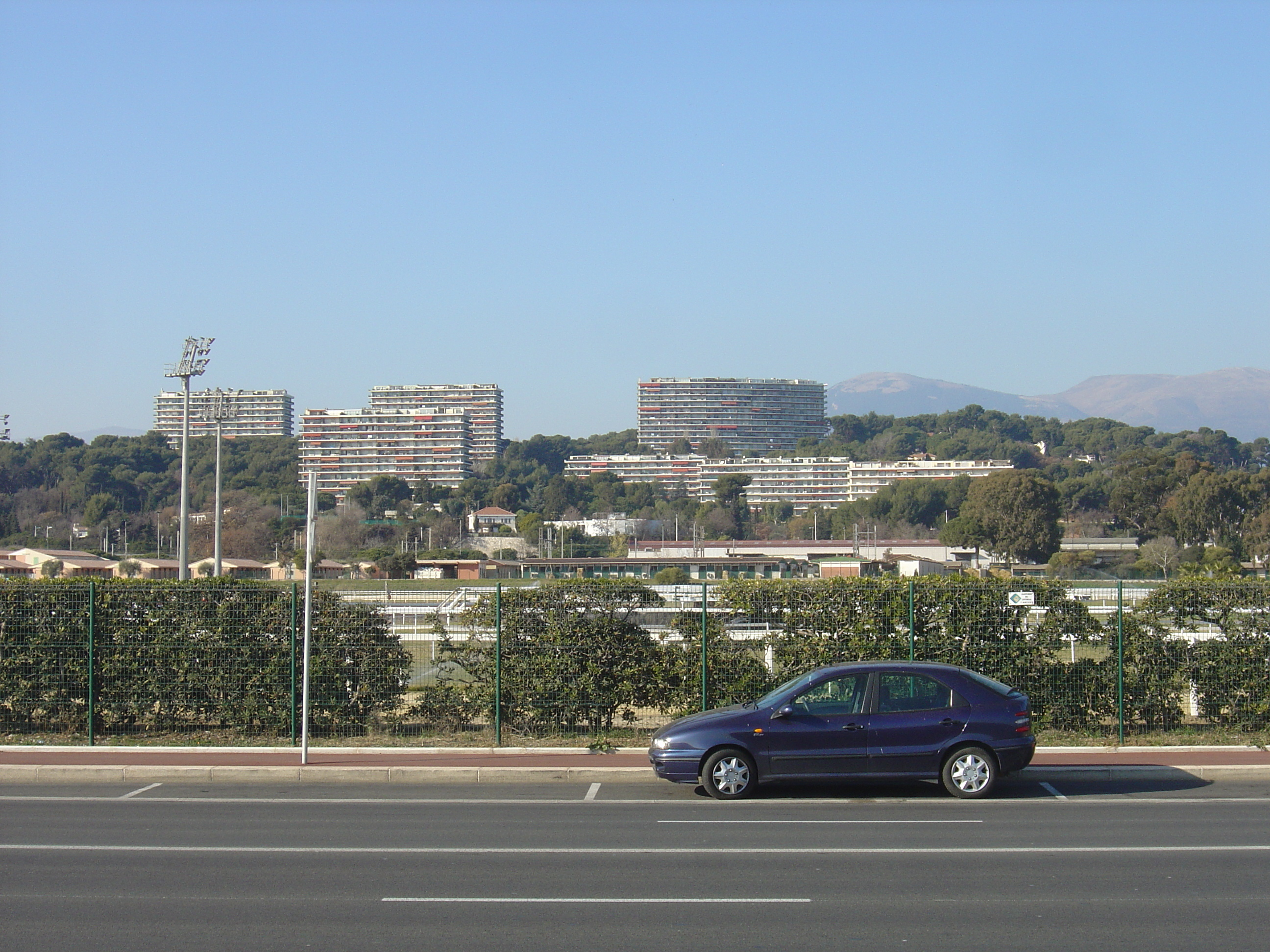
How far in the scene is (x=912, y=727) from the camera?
39.0ft

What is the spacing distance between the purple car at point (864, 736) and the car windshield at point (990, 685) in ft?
0.06

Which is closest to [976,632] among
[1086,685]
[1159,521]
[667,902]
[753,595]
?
[1086,685]

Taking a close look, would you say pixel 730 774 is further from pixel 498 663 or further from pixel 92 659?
pixel 92 659

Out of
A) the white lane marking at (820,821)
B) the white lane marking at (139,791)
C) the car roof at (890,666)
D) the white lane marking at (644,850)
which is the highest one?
the car roof at (890,666)

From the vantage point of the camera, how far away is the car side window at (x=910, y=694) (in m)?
12.0

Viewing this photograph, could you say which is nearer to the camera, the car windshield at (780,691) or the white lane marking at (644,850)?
the white lane marking at (644,850)

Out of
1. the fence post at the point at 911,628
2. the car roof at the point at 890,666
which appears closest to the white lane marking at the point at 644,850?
the car roof at the point at 890,666

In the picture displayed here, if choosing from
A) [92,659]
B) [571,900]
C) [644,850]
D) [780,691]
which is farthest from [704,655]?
[92,659]

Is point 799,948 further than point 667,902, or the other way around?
point 667,902

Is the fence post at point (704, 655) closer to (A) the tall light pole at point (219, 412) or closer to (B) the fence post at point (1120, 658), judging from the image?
(B) the fence post at point (1120, 658)

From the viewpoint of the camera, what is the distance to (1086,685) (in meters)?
15.3

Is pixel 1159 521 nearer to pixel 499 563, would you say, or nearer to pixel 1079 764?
pixel 499 563

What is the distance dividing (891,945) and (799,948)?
58cm

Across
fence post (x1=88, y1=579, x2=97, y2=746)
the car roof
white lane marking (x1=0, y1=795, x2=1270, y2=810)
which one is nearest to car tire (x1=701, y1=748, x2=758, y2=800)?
white lane marking (x1=0, y1=795, x2=1270, y2=810)
